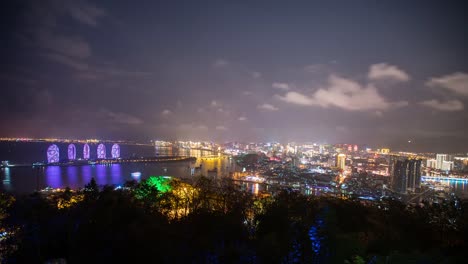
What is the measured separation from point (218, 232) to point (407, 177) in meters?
24.4

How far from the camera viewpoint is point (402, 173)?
2520 centimetres

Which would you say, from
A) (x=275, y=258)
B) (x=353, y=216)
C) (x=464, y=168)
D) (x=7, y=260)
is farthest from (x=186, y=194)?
(x=464, y=168)

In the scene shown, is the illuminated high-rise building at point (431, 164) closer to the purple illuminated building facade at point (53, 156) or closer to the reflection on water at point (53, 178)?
the reflection on water at point (53, 178)

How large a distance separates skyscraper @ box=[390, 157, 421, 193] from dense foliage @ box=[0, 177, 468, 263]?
54.2 feet

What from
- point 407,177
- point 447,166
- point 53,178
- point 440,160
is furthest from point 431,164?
point 53,178

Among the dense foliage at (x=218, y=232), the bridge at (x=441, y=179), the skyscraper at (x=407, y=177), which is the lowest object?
the bridge at (x=441, y=179)

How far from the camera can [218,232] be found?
6.00 m

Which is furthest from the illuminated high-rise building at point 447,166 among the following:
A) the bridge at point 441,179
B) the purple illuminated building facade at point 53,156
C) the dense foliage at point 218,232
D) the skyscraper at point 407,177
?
the purple illuminated building facade at point 53,156

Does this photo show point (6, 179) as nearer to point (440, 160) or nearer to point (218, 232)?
point (218, 232)

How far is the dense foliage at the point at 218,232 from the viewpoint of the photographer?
300 centimetres

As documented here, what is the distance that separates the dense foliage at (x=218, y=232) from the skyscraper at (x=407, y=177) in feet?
54.2

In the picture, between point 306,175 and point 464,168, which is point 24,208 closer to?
point 306,175

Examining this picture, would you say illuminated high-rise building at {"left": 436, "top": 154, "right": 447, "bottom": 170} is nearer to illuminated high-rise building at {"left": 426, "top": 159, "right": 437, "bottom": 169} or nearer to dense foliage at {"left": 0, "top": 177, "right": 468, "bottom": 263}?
illuminated high-rise building at {"left": 426, "top": 159, "right": 437, "bottom": 169}

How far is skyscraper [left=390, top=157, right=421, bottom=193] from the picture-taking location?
961 inches
